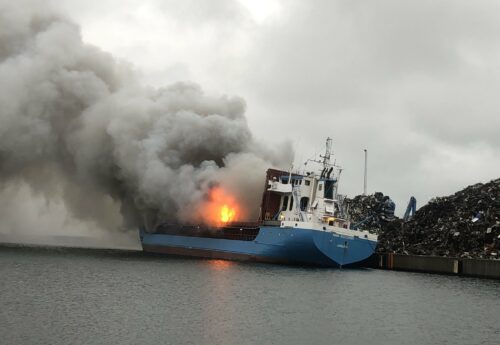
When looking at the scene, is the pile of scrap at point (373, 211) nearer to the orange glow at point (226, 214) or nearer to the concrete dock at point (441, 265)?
the concrete dock at point (441, 265)

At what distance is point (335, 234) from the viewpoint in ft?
167

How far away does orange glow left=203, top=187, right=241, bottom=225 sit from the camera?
200ft

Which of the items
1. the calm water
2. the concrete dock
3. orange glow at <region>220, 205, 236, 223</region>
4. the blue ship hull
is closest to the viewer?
the calm water

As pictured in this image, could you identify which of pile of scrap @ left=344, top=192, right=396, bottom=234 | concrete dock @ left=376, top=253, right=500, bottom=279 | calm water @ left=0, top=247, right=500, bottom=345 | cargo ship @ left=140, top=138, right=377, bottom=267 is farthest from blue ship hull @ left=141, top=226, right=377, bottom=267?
pile of scrap @ left=344, top=192, right=396, bottom=234

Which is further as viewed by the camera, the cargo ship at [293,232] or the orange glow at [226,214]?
the orange glow at [226,214]

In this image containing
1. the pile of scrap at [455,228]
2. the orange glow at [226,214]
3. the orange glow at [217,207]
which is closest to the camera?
the pile of scrap at [455,228]

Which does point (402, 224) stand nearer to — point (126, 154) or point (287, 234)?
point (287, 234)

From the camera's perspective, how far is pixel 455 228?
192 ft

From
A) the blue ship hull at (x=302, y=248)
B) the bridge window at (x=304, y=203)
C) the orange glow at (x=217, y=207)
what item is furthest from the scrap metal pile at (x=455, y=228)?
the orange glow at (x=217, y=207)

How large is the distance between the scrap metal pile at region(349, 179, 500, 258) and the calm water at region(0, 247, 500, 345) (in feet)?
25.8

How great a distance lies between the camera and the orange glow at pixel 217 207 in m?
60.9

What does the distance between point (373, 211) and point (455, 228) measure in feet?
84.0

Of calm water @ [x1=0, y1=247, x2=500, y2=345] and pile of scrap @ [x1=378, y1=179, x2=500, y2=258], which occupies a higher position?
pile of scrap @ [x1=378, y1=179, x2=500, y2=258]

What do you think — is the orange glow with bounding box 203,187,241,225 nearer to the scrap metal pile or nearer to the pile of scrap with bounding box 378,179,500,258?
the pile of scrap with bounding box 378,179,500,258
